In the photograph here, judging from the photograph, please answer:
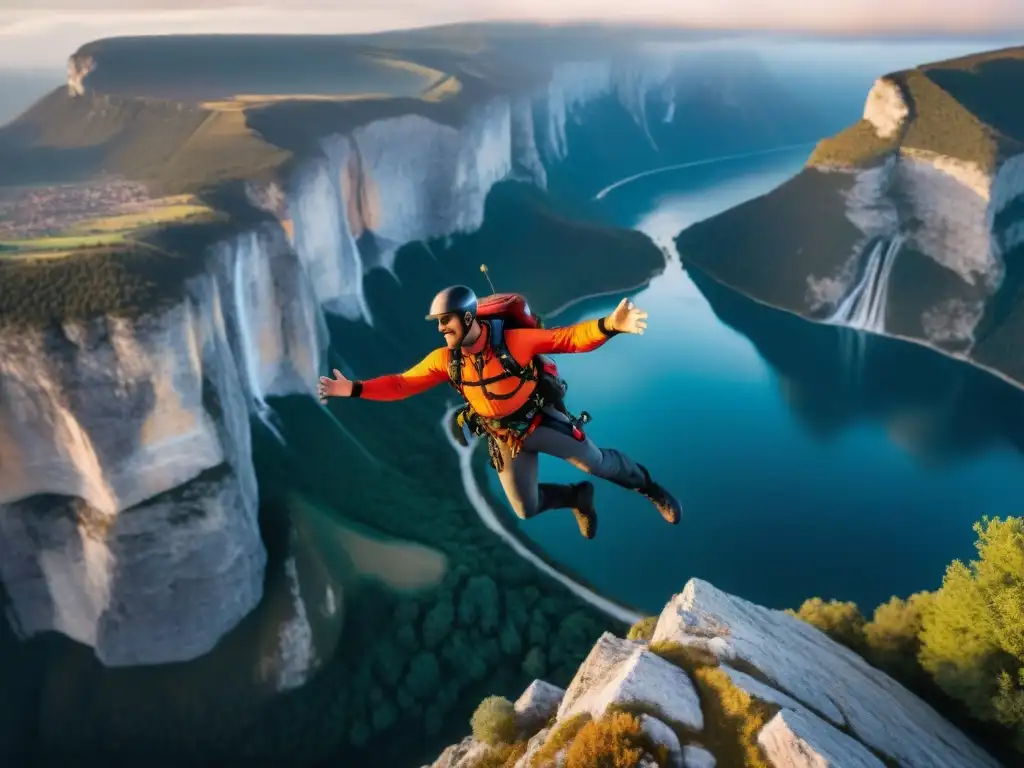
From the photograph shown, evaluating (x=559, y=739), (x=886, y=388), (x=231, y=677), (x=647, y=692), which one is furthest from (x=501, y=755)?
(x=886, y=388)

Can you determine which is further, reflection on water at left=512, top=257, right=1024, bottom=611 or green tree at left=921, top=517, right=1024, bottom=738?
reflection on water at left=512, top=257, right=1024, bottom=611

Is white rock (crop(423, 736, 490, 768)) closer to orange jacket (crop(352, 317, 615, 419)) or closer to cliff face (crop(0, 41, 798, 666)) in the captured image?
orange jacket (crop(352, 317, 615, 419))

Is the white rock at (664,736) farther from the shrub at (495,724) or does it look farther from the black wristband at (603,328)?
the black wristband at (603,328)

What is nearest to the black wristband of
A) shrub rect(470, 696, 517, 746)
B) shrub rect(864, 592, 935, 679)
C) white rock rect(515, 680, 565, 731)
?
shrub rect(470, 696, 517, 746)

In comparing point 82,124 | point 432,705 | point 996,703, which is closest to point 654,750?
point 996,703

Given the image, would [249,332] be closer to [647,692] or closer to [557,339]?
[647,692]

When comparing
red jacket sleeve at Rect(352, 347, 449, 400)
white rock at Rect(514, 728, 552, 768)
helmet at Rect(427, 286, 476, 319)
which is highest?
helmet at Rect(427, 286, 476, 319)

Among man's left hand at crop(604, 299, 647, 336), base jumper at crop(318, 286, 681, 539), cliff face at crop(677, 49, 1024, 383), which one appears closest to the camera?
man's left hand at crop(604, 299, 647, 336)
